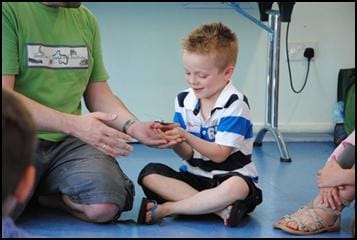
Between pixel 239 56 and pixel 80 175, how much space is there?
1.46 metres

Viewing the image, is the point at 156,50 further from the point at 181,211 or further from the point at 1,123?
the point at 1,123

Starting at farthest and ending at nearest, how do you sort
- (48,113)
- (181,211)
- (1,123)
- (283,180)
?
(283,180) < (181,211) < (48,113) < (1,123)

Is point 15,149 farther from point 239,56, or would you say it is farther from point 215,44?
point 239,56

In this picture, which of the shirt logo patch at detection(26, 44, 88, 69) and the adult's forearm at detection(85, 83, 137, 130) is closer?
the shirt logo patch at detection(26, 44, 88, 69)

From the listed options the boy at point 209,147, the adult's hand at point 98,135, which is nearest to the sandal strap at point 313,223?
the boy at point 209,147

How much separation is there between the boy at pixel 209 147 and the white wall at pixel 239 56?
1.07m

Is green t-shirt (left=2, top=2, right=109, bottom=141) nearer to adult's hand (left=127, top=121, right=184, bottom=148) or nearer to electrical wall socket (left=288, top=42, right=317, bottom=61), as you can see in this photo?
adult's hand (left=127, top=121, right=184, bottom=148)

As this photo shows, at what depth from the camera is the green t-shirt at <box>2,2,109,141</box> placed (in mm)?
1607

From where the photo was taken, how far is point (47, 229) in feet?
5.19

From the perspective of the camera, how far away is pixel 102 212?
1594 millimetres

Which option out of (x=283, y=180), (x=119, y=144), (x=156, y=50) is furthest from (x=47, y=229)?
(x=156, y=50)

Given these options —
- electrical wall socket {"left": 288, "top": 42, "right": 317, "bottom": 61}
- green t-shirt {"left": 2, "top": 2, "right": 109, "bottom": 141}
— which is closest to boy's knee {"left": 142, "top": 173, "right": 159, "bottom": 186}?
green t-shirt {"left": 2, "top": 2, "right": 109, "bottom": 141}

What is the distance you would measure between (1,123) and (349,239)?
1.13 m

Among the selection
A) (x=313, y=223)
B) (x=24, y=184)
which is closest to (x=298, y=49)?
(x=313, y=223)
